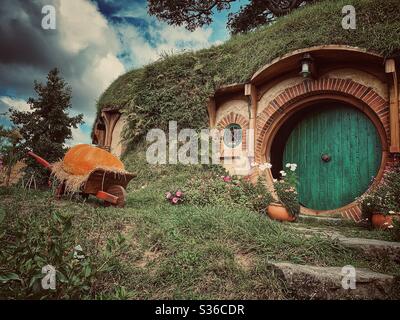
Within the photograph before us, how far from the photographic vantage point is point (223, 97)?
729cm

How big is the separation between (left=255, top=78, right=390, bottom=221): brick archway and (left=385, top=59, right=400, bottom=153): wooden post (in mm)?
140

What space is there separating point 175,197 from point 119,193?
113 centimetres

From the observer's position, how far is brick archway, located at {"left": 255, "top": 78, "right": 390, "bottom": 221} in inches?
201

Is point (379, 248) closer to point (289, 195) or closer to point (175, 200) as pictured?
point (289, 195)

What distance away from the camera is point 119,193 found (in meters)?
4.95
